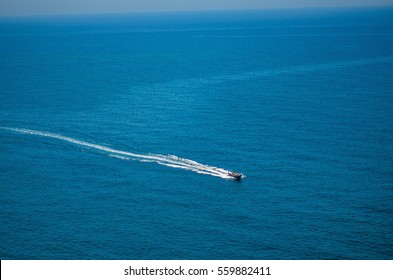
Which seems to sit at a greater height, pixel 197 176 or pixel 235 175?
pixel 197 176

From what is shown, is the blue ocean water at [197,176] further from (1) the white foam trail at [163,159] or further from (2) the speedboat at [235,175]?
(2) the speedboat at [235,175]

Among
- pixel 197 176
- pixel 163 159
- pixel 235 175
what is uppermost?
pixel 163 159

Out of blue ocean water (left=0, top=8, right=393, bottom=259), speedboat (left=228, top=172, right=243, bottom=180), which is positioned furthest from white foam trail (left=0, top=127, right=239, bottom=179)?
speedboat (left=228, top=172, right=243, bottom=180)

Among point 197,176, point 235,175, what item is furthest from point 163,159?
point 235,175

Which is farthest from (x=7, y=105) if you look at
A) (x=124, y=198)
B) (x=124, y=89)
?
(x=124, y=198)

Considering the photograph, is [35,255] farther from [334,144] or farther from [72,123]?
[334,144]

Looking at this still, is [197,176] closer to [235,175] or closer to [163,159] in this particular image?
[235,175]

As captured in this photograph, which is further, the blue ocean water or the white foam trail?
the white foam trail

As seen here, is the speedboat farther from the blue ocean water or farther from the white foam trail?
the blue ocean water

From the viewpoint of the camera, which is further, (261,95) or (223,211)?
(261,95)

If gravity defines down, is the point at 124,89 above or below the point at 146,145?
above

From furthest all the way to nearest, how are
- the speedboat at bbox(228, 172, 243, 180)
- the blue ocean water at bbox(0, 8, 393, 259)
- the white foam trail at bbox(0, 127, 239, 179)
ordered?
the white foam trail at bbox(0, 127, 239, 179) → the speedboat at bbox(228, 172, 243, 180) → the blue ocean water at bbox(0, 8, 393, 259)
